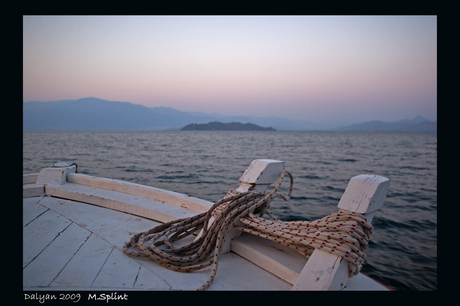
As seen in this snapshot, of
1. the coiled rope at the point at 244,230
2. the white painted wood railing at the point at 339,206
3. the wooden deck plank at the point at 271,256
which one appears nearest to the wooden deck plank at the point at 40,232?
the coiled rope at the point at 244,230

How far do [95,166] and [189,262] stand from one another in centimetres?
1567

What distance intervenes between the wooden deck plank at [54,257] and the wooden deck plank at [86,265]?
44 mm

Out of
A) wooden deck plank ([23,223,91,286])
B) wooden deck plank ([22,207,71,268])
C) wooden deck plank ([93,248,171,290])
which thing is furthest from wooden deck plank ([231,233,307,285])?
wooden deck plank ([22,207,71,268])

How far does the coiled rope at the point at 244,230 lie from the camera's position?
1.57m

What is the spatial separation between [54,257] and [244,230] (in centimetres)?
138

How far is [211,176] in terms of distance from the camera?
12.7 metres

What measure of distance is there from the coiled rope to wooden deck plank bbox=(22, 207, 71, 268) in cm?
67

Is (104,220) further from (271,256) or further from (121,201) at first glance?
(271,256)

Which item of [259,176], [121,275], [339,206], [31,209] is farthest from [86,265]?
[339,206]

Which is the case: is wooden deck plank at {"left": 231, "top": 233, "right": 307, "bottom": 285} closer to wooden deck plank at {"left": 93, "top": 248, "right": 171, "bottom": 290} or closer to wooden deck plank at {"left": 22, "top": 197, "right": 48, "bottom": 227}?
wooden deck plank at {"left": 93, "top": 248, "right": 171, "bottom": 290}

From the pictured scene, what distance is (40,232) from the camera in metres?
2.44
